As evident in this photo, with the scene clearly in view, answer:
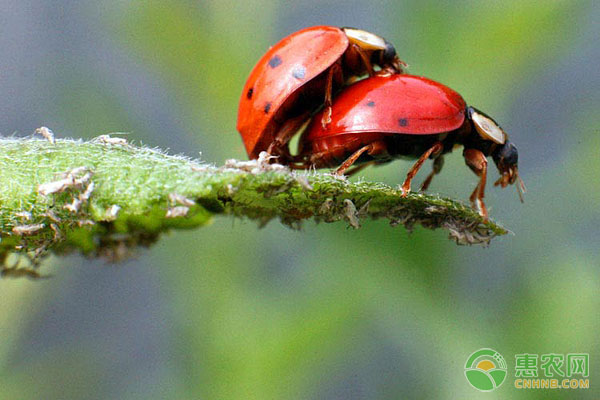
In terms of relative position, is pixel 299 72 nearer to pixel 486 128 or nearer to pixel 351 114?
pixel 351 114

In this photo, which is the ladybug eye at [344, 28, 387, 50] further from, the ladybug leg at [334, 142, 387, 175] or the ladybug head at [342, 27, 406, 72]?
the ladybug leg at [334, 142, 387, 175]

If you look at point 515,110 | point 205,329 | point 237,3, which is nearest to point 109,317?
point 205,329

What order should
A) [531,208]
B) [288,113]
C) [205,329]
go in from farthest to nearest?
[531,208] → [205,329] → [288,113]

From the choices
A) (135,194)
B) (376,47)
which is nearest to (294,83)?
(376,47)

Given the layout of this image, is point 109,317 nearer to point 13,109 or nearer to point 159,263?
point 159,263

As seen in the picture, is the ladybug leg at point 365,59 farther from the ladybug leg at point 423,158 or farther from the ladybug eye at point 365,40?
the ladybug leg at point 423,158

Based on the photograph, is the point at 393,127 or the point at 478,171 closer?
the point at 393,127
